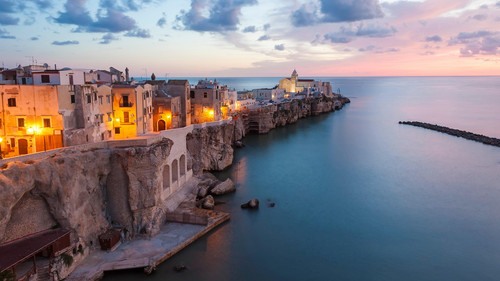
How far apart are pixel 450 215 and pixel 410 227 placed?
14.8ft

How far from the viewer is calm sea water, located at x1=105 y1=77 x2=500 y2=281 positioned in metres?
19.8

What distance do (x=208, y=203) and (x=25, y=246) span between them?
1287 cm

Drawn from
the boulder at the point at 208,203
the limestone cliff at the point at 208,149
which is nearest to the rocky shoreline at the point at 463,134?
the limestone cliff at the point at 208,149

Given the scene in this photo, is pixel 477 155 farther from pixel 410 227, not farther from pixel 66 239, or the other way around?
pixel 66 239

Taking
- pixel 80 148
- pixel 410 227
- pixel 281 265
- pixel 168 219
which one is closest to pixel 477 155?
pixel 410 227

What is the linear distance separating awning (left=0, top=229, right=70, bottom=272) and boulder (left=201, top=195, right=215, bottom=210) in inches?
420

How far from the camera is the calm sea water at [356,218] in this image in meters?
19.8

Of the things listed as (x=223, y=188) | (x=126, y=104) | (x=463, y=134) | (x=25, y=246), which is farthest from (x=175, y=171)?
(x=463, y=134)

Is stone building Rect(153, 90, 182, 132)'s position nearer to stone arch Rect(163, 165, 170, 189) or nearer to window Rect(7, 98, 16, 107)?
stone arch Rect(163, 165, 170, 189)

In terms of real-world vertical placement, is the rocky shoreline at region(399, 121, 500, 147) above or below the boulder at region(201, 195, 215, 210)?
above

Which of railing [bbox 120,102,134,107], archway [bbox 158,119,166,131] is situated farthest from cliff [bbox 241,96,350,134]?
railing [bbox 120,102,134,107]

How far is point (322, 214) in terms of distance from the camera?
27297 mm

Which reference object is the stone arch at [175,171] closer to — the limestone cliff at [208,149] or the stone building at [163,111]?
the limestone cliff at [208,149]

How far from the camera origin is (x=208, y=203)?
88.1 ft
